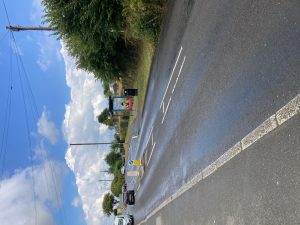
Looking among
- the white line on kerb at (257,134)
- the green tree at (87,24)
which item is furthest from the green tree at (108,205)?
the white line on kerb at (257,134)

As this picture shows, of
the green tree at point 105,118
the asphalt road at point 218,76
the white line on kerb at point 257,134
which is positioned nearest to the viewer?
the white line on kerb at point 257,134

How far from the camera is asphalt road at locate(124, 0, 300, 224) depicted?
747cm

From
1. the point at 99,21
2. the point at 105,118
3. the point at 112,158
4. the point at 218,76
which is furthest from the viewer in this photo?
the point at 112,158

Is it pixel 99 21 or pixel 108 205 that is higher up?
pixel 108 205

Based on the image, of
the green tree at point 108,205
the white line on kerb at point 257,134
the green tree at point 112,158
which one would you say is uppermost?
the green tree at point 112,158

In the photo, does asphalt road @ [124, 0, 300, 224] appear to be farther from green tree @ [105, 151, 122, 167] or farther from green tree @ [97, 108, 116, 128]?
green tree @ [105, 151, 122, 167]

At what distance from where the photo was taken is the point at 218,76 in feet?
34.8

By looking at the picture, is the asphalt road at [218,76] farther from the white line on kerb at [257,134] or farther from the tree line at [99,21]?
the tree line at [99,21]

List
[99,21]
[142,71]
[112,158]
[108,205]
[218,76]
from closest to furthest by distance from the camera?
[218,76] < [99,21] < [142,71] < [108,205] < [112,158]

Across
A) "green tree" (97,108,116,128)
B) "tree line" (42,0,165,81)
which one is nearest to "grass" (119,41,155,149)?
"tree line" (42,0,165,81)

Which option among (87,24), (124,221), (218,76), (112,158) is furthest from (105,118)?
(218,76)

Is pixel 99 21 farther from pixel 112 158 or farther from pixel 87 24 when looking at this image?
pixel 112 158

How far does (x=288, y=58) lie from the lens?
7184 mm

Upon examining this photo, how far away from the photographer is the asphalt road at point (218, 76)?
7.47 metres
